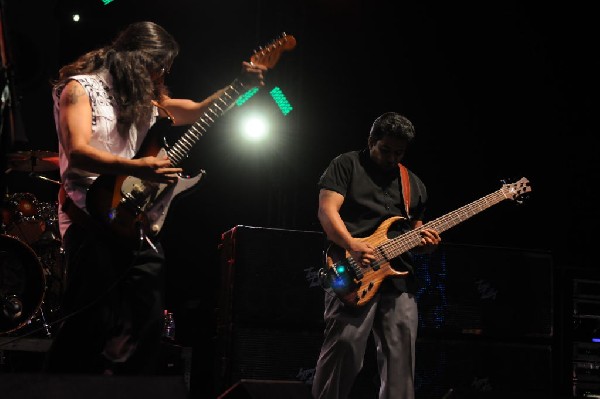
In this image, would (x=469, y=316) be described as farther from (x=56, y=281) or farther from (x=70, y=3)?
(x=70, y=3)

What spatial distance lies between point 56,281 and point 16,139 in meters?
4.33

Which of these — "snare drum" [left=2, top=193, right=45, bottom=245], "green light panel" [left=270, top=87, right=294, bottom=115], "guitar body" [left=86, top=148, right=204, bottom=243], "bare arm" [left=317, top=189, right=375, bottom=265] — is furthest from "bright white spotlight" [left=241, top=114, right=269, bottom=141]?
"guitar body" [left=86, top=148, right=204, bottom=243]

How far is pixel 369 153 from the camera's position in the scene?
4707 millimetres

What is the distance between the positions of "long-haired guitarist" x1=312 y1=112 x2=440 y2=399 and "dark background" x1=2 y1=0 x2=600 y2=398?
241cm

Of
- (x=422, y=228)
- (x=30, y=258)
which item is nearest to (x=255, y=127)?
(x=30, y=258)

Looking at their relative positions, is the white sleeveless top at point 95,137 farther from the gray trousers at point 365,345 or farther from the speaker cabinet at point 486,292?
the speaker cabinet at point 486,292

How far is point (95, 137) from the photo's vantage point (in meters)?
2.96

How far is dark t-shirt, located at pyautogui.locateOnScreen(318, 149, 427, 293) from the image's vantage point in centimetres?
446

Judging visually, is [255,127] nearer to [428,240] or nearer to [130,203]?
[428,240]

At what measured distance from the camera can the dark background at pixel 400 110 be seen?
700 centimetres

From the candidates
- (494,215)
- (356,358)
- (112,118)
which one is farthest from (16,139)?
(494,215)

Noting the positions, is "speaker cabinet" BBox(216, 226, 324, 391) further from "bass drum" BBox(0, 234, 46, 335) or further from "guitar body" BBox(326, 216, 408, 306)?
"bass drum" BBox(0, 234, 46, 335)

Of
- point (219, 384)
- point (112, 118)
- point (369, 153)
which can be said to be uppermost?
point (369, 153)

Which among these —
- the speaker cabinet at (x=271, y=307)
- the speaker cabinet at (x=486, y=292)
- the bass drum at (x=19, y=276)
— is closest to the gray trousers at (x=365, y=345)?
the speaker cabinet at (x=271, y=307)
